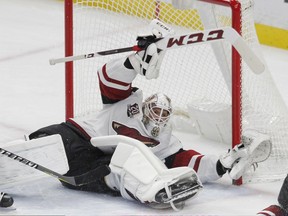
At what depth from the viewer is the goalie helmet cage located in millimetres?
4652

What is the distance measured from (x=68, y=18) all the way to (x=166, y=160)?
2.79 feet

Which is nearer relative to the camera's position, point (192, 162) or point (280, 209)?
point (280, 209)

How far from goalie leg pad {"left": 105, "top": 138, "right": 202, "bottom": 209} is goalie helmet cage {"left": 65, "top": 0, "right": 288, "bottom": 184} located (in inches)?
20.1

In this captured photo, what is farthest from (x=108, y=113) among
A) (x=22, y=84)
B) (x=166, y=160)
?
(x=22, y=84)

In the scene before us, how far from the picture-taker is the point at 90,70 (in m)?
5.18

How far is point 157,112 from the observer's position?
4414 mm

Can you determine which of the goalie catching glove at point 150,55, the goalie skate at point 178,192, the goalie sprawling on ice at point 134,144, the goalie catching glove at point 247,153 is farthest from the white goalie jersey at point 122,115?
the goalie skate at point 178,192

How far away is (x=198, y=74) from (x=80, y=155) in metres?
0.91

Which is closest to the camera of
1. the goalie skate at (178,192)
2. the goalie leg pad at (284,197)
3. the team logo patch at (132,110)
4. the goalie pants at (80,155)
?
the goalie leg pad at (284,197)

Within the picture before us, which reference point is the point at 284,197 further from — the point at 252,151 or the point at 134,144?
the point at 134,144

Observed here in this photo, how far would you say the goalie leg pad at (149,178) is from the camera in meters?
4.12

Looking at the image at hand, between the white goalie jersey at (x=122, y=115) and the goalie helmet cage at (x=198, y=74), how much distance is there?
0.32 metres

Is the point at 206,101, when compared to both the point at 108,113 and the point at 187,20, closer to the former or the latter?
the point at 187,20

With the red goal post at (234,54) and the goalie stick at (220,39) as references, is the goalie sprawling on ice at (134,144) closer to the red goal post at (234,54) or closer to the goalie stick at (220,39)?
the goalie stick at (220,39)
